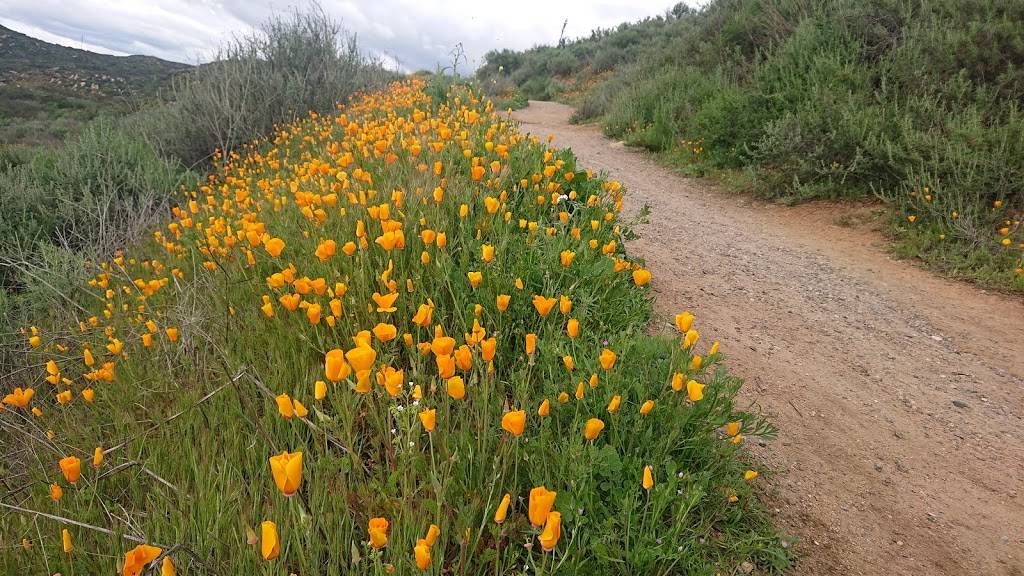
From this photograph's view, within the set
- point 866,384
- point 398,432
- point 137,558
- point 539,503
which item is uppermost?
point 539,503

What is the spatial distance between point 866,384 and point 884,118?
461 centimetres

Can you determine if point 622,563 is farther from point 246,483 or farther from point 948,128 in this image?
point 948,128

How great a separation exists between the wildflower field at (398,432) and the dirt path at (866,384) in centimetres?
40

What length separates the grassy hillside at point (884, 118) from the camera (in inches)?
198

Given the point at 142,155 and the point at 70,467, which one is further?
the point at 142,155

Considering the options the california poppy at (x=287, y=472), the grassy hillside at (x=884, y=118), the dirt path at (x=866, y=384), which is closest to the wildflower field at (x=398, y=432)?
the california poppy at (x=287, y=472)

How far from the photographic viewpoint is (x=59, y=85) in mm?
21906

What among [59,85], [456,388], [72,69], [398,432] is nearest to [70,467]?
[398,432]

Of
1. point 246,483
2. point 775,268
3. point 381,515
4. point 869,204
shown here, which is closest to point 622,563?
point 381,515

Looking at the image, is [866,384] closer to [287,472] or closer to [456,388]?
[456,388]

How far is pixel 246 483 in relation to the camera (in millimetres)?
1644

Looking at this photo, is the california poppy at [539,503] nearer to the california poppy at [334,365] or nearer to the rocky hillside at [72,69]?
the california poppy at [334,365]

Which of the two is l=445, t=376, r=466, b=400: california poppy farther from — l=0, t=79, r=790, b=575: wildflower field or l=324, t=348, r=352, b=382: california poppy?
l=324, t=348, r=352, b=382: california poppy

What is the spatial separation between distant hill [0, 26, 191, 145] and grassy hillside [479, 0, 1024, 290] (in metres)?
12.2
